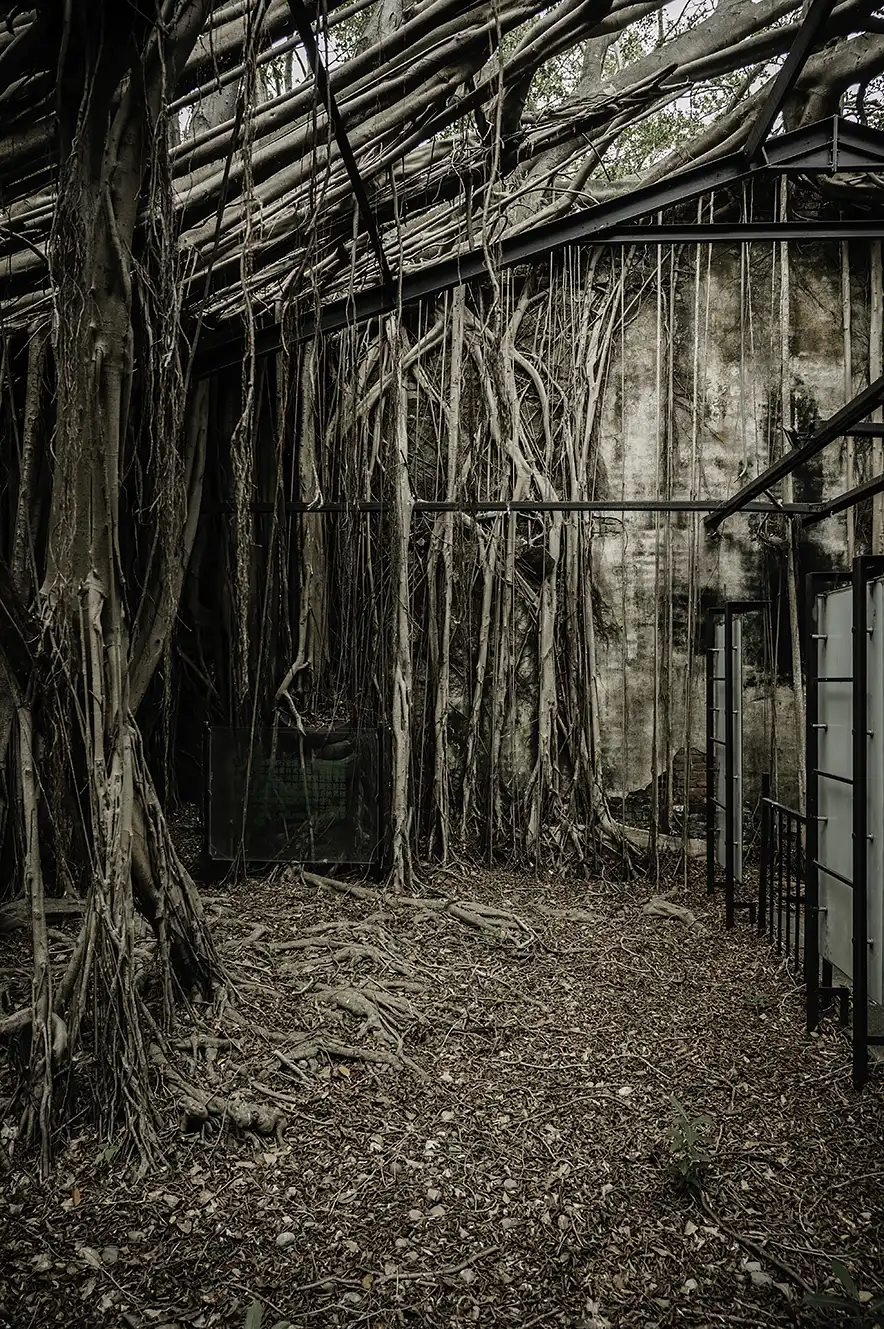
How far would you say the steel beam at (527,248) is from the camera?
5098mm

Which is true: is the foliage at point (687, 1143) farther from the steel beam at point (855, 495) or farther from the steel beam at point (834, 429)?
the steel beam at point (834, 429)

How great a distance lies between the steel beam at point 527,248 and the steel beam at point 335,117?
0.44 metres

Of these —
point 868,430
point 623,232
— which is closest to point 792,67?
point 623,232

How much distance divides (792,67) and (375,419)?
309cm

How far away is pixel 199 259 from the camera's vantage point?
165 inches

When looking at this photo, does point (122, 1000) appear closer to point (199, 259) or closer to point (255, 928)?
point (255, 928)

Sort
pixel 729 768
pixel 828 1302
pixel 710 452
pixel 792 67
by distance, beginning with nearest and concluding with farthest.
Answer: pixel 828 1302, pixel 792 67, pixel 729 768, pixel 710 452

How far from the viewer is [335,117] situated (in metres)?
3.18

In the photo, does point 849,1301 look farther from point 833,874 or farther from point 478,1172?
point 833,874

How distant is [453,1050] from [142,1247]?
137 centimetres

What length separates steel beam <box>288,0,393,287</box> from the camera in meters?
2.72

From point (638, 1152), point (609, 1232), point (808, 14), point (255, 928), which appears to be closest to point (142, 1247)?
point (609, 1232)

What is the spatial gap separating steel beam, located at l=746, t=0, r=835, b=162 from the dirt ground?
13.4 ft

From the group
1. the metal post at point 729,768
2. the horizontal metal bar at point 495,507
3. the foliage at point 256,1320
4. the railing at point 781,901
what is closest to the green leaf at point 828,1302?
the foliage at point 256,1320
